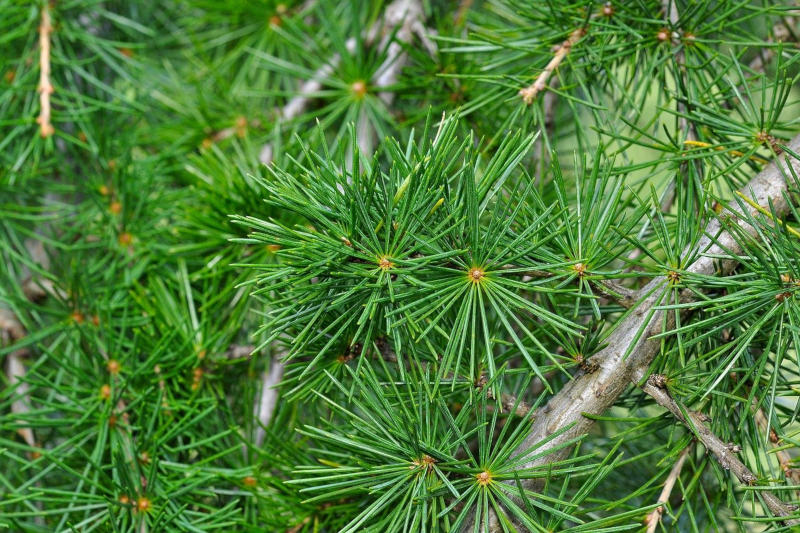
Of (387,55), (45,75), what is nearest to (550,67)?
(387,55)

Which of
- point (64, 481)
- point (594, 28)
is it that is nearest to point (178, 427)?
point (64, 481)

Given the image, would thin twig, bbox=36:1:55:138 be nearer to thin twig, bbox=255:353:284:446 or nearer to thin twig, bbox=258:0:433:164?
thin twig, bbox=258:0:433:164

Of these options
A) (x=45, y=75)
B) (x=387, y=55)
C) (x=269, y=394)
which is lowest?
(x=269, y=394)

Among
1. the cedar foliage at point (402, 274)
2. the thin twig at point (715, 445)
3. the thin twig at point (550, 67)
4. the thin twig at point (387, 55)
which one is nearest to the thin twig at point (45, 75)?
the cedar foliage at point (402, 274)

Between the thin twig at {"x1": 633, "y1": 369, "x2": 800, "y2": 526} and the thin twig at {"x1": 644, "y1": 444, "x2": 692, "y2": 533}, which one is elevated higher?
the thin twig at {"x1": 633, "y1": 369, "x2": 800, "y2": 526}

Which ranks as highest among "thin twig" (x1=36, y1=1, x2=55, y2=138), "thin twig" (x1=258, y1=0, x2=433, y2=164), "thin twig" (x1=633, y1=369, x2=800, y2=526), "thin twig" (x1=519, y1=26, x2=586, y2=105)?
"thin twig" (x1=519, y1=26, x2=586, y2=105)

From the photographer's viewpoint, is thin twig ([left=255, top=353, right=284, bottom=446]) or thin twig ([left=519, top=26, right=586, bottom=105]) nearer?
thin twig ([left=519, top=26, right=586, bottom=105])

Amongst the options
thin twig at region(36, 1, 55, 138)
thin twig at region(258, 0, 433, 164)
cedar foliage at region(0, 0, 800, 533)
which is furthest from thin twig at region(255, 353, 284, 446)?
thin twig at region(36, 1, 55, 138)

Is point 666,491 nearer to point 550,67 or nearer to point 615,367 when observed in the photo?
point 615,367
